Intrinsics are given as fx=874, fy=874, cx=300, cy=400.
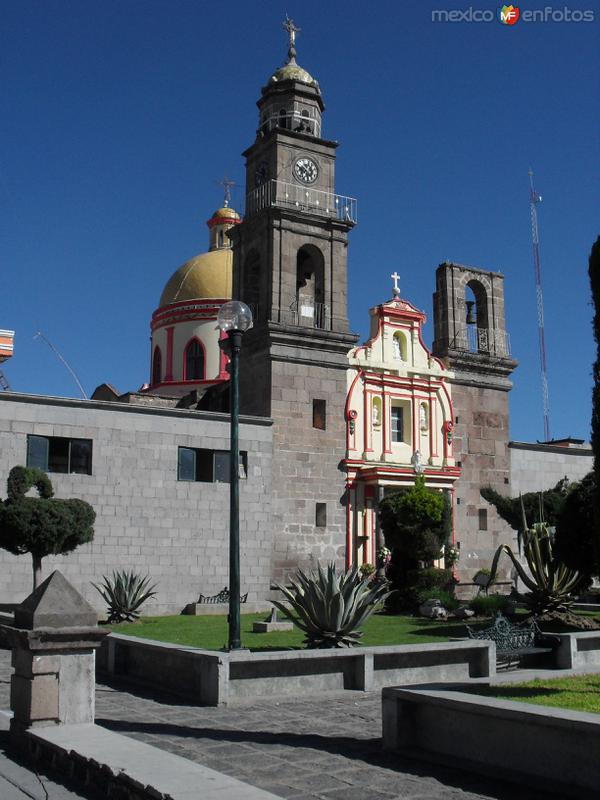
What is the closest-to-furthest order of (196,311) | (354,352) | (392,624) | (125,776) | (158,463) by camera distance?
→ 1. (125,776)
2. (392,624)
3. (158,463)
4. (354,352)
5. (196,311)

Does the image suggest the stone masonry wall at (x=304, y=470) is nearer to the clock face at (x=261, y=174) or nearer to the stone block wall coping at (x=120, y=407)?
the stone block wall coping at (x=120, y=407)

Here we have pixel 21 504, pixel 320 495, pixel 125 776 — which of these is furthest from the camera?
pixel 320 495

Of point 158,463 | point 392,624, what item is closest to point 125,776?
point 392,624

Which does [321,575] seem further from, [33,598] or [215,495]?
[215,495]

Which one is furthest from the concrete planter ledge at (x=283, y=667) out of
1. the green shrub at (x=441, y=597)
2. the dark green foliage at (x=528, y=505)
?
the dark green foliage at (x=528, y=505)

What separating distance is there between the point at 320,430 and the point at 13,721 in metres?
20.8

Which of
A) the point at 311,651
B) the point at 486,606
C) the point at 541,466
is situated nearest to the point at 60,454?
the point at 486,606

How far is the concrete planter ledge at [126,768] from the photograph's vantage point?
552 centimetres

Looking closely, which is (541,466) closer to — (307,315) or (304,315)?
(307,315)

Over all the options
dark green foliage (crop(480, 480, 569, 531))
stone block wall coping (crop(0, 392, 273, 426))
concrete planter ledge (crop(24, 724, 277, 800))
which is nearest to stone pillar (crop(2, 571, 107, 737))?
concrete planter ledge (crop(24, 724, 277, 800))

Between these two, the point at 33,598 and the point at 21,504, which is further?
the point at 21,504

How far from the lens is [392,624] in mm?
19188

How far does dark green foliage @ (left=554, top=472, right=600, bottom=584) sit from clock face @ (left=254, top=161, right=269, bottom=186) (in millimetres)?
17901

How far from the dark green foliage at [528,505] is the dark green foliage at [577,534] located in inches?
404
